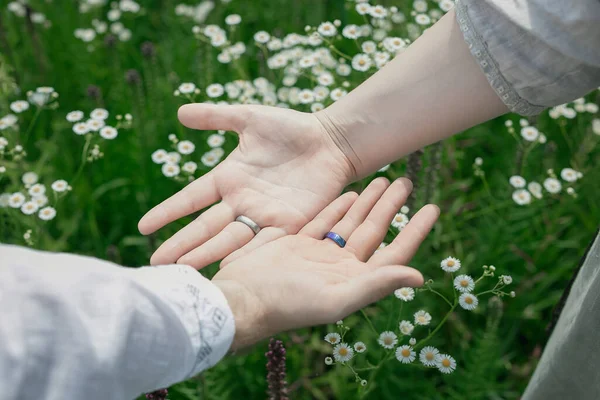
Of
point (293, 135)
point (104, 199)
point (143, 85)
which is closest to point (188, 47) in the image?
point (143, 85)

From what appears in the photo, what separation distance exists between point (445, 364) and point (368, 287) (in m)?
0.36

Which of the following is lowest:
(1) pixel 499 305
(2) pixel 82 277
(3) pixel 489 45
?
(1) pixel 499 305

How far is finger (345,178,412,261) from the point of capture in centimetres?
136

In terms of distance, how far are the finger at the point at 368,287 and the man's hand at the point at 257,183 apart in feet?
1.09

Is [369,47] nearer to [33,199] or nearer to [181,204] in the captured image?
[181,204]

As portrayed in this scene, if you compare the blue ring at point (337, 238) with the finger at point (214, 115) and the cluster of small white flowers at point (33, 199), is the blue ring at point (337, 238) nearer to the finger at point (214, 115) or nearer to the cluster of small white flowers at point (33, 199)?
the finger at point (214, 115)

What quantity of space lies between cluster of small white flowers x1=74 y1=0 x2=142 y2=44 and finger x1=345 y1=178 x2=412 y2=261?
179 centimetres

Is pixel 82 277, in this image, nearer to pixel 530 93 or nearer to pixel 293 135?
pixel 293 135

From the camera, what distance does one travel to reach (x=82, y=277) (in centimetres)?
90

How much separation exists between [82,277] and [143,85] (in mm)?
1853

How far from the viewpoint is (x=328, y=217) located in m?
1.46

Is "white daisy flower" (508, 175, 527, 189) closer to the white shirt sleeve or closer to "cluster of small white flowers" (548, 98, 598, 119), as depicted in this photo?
"cluster of small white flowers" (548, 98, 598, 119)

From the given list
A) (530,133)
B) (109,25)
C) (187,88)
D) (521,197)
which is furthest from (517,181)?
(109,25)

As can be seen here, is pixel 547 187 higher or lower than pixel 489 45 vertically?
lower
